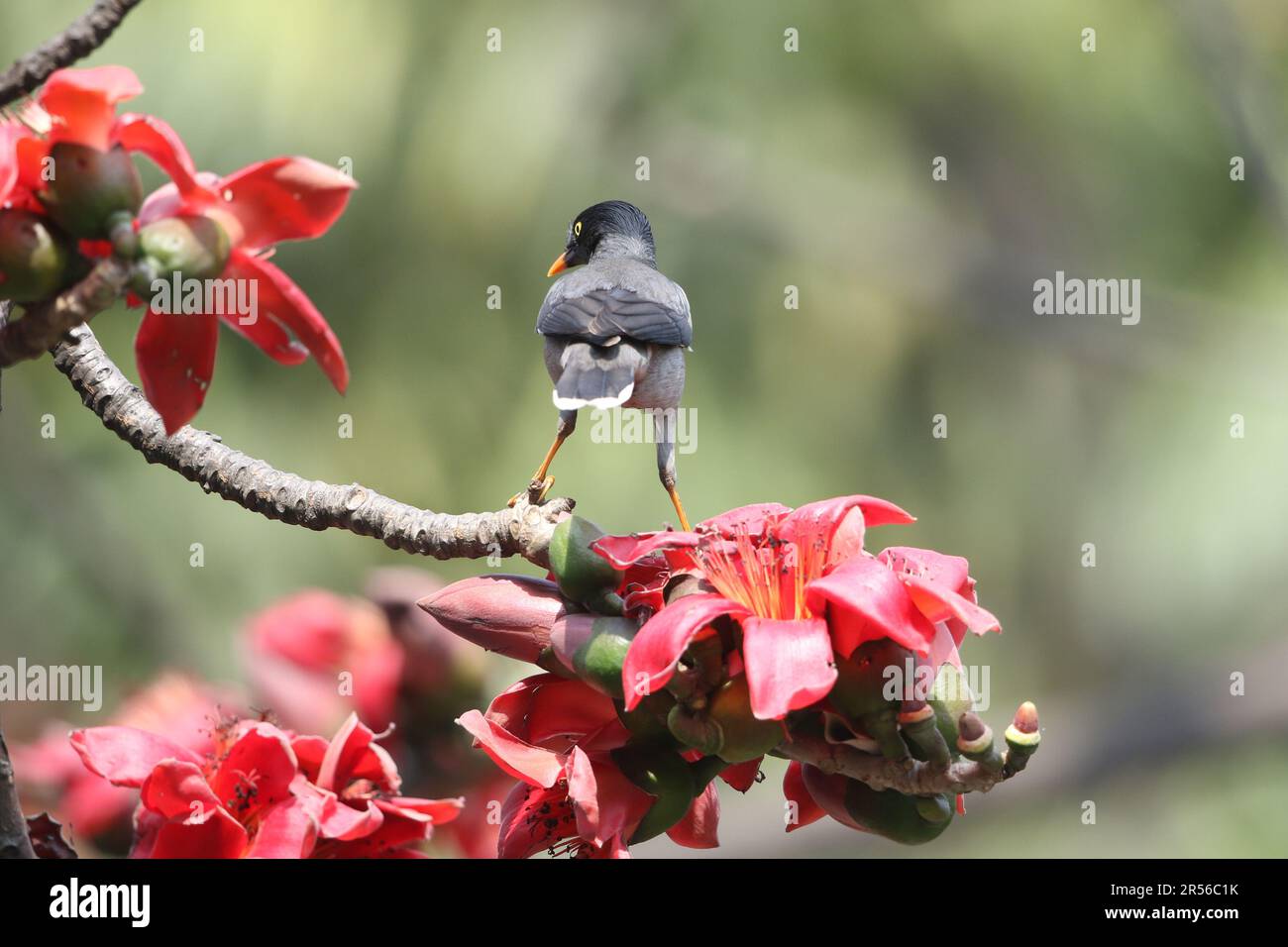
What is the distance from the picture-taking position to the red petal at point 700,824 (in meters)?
1.12

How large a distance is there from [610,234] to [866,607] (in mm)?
1651

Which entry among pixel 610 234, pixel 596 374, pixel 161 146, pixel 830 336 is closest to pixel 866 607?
pixel 161 146

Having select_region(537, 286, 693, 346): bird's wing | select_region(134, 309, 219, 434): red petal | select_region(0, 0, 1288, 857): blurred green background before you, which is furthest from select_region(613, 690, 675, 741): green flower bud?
select_region(0, 0, 1288, 857): blurred green background

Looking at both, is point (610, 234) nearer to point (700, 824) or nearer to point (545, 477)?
point (545, 477)

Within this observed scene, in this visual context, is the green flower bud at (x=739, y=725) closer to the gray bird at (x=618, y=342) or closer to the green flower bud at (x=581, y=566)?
the green flower bud at (x=581, y=566)

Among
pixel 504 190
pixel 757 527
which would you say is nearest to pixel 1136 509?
pixel 504 190

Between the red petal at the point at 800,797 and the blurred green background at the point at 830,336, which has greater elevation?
the blurred green background at the point at 830,336

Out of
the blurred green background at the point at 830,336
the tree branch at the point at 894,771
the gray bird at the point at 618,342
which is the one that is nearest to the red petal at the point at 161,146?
the tree branch at the point at 894,771

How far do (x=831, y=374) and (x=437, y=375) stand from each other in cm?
174

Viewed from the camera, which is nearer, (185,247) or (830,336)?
(185,247)

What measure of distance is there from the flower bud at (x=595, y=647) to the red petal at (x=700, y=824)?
0.71 feet

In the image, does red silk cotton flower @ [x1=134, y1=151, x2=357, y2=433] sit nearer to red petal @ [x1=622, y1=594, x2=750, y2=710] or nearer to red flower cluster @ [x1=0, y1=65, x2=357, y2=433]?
red flower cluster @ [x1=0, y1=65, x2=357, y2=433]

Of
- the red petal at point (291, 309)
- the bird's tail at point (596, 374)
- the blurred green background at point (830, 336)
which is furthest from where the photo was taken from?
the blurred green background at point (830, 336)

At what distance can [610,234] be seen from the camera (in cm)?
243
